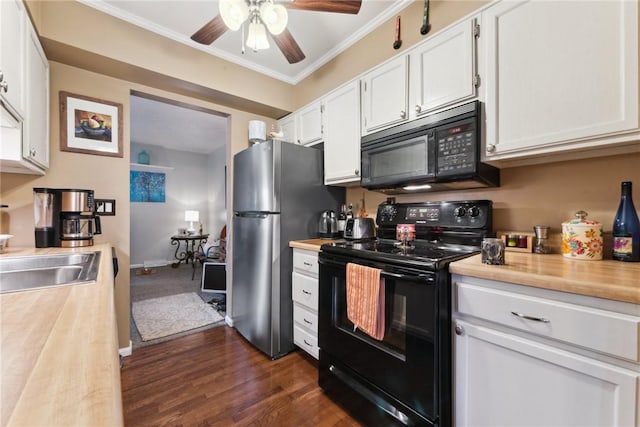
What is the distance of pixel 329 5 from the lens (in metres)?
1.45

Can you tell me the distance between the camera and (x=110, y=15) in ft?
6.17

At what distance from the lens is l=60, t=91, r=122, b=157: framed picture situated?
1.95 meters

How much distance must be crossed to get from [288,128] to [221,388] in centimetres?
233

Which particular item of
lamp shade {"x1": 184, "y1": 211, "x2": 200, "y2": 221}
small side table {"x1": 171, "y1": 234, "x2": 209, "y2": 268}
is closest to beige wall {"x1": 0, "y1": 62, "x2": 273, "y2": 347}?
small side table {"x1": 171, "y1": 234, "x2": 209, "y2": 268}

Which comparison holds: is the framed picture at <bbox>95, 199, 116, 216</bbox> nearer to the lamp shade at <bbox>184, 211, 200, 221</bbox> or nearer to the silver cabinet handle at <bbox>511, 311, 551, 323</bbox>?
the silver cabinet handle at <bbox>511, 311, 551, 323</bbox>

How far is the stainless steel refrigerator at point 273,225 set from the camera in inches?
81.4

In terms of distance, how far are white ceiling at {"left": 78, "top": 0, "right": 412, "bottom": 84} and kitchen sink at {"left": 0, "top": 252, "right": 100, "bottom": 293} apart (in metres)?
1.73

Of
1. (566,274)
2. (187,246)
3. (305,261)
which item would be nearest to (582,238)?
(566,274)

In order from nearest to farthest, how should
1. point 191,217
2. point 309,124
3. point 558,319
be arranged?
1. point 558,319
2. point 309,124
3. point 191,217

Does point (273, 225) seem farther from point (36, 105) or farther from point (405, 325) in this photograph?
point (36, 105)

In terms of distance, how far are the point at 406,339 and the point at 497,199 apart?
1.01m

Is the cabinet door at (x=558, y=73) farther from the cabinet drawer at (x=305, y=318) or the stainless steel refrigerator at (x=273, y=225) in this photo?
the cabinet drawer at (x=305, y=318)

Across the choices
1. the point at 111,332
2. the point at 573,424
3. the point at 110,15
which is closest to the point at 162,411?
the point at 111,332

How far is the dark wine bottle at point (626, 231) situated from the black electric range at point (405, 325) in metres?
0.49
